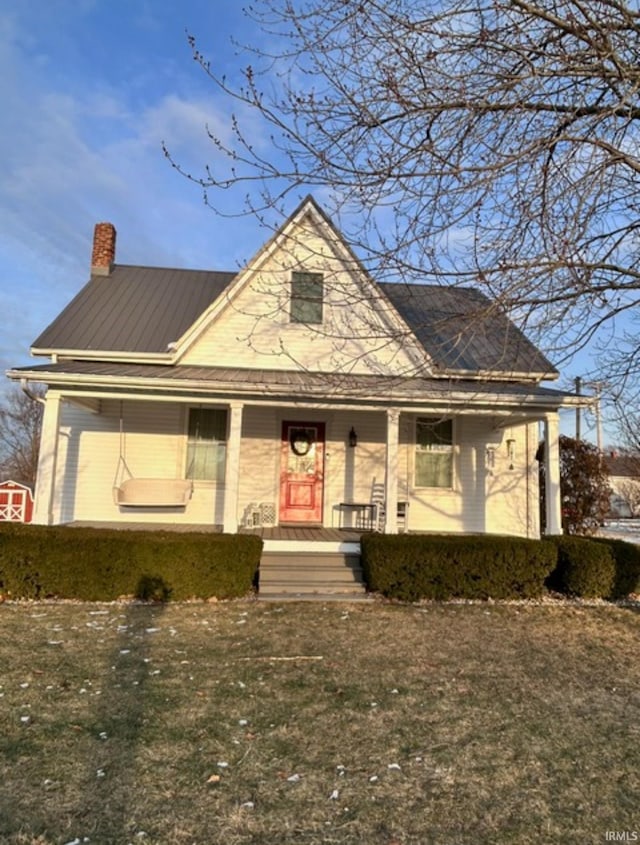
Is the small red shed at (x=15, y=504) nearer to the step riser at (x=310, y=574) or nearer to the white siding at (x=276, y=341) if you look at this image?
the white siding at (x=276, y=341)

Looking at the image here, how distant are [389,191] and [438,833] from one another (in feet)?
15.3

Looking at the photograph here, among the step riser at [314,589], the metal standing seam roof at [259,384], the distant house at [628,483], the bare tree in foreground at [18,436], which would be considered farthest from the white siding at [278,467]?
the bare tree in foreground at [18,436]

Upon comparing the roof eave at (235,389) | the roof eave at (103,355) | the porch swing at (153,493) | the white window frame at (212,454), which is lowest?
the porch swing at (153,493)

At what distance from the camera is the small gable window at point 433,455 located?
468 inches

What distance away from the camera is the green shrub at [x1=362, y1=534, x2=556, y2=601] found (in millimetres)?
8453

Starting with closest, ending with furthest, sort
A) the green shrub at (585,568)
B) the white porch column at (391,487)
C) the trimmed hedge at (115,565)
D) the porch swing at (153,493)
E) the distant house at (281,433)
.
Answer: the trimmed hedge at (115,565)
the green shrub at (585,568)
the white porch column at (391,487)
the porch swing at (153,493)
the distant house at (281,433)

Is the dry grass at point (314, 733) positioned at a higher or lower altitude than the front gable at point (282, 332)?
lower

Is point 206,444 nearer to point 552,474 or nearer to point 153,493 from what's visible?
point 153,493

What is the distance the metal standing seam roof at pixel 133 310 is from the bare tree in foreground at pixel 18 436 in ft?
78.7

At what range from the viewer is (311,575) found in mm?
8953

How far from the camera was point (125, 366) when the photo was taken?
10469mm

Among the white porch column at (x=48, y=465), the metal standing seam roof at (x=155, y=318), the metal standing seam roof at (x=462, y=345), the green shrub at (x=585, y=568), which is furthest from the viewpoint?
the metal standing seam roof at (x=155, y=318)

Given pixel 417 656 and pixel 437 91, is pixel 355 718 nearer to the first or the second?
pixel 417 656

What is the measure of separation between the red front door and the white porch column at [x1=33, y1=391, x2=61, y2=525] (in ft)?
13.9
